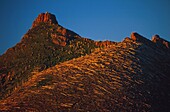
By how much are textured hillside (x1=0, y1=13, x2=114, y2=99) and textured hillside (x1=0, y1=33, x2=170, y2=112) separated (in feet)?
41.5

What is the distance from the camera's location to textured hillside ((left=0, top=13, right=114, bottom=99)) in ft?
120

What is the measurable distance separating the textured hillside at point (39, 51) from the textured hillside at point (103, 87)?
499 inches

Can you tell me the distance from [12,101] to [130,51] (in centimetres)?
1172

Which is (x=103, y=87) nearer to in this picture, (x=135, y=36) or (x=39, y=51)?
(x=135, y=36)

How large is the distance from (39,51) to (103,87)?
28715 millimetres

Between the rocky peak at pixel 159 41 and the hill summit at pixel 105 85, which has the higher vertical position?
the rocky peak at pixel 159 41

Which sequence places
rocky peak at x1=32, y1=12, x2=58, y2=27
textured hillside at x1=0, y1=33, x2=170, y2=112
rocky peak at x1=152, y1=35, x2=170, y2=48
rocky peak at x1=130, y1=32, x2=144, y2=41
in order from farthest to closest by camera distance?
rocky peak at x1=32, y1=12, x2=58, y2=27 → rocky peak at x1=152, y1=35, x2=170, y2=48 → rocky peak at x1=130, y1=32, x2=144, y2=41 → textured hillside at x1=0, y1=33, x2=170, y2=112

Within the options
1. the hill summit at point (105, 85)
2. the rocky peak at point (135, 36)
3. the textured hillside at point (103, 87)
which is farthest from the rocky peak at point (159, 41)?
the textured hillside at point (103, 87)

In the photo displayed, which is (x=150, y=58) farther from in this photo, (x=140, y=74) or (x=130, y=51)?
(x=140, y=74)

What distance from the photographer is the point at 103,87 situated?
17.9 m

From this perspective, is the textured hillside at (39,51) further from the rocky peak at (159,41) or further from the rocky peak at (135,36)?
the rocky peak at (159,41)

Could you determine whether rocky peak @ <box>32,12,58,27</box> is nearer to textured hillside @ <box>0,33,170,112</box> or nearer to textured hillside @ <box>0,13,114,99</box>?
textured hillside @ <box>0,13,114,99</box>

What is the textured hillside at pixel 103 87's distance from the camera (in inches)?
628

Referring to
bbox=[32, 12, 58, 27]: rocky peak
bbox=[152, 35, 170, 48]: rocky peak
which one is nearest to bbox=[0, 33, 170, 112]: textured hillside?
bbox=[152, 35, 170, 48]: rocky peak
